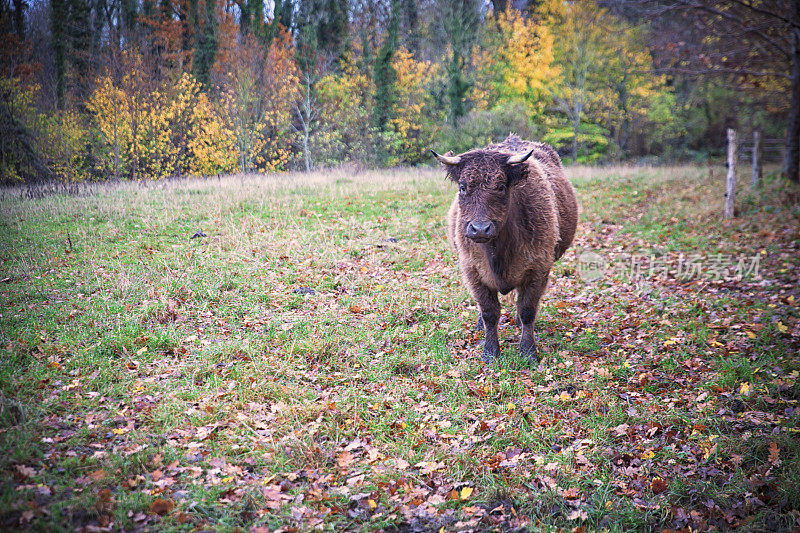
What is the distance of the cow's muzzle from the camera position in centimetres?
511

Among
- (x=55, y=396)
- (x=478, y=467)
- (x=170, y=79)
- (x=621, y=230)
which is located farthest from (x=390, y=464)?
(x=170, y=79)

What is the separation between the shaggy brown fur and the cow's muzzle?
11mm

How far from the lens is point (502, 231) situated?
5688 mm

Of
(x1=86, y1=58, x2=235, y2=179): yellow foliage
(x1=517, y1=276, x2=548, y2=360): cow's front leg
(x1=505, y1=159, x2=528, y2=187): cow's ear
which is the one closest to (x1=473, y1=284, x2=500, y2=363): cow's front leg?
(x1=517, y1=276, x2=548, y2=360): cow's front leg

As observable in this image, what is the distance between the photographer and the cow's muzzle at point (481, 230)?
511 cm

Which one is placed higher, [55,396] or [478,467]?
[55,396]

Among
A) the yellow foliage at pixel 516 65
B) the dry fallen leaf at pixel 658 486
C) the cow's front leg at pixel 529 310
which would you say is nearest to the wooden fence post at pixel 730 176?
the cow's front leg at pixel 529 310

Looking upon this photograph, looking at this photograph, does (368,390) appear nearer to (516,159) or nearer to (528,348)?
(528,348)

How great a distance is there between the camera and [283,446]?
4.07 m

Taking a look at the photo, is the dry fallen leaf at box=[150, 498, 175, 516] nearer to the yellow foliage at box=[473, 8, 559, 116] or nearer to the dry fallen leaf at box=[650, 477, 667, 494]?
the dry fallen leaf at box=[650, 477, 667, 494]

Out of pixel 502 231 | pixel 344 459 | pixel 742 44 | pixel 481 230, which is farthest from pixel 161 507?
pixel 742 44

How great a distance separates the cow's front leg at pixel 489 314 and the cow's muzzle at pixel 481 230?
104cm

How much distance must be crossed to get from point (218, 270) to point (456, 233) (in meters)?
4.26

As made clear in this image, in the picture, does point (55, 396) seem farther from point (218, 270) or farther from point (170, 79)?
point (170, 79)
